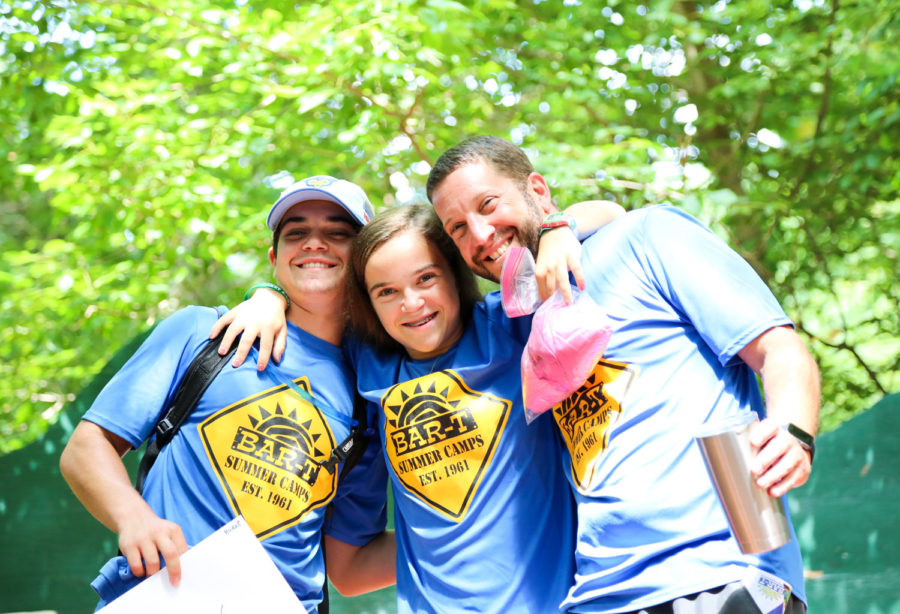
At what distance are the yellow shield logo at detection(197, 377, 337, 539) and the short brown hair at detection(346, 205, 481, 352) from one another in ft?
0.94

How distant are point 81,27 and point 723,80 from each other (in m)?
4.31

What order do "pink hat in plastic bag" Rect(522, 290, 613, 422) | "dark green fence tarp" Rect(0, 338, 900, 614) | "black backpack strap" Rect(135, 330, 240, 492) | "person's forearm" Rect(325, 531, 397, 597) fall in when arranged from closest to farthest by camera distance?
1. "pink hat in plastic bag" Rect(522, 290, 613, 422)
2. "black backpack strap" Rect(135, 330, 240, 492)
3. "person's forearm" Rect(325, 531, 397, 597)
4. "dark green fence tarp" Rect(0, 338, 900, 614)

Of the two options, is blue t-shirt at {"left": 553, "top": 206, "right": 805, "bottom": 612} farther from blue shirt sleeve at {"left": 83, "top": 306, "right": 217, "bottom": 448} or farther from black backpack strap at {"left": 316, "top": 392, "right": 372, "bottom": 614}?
blue shirt sleeve at {"left": 83, "top": 306, "right": 217, "bottom": 448}

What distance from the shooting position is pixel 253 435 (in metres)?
1.99

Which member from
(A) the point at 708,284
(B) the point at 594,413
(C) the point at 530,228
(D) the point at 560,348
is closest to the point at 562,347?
(D) the point at 560,348

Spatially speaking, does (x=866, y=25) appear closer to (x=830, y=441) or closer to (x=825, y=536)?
(x=830, y=441)

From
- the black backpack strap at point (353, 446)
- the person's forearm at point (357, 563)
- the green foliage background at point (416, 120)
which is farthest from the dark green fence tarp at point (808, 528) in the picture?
the black backpack strap at point (353, 446)

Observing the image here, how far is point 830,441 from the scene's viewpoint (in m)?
3.65

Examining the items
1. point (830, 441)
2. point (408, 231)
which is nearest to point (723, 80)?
point (830, 441)

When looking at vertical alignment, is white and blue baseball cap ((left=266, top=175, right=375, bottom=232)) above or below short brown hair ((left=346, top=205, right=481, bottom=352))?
above

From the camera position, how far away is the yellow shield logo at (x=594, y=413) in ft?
5.57

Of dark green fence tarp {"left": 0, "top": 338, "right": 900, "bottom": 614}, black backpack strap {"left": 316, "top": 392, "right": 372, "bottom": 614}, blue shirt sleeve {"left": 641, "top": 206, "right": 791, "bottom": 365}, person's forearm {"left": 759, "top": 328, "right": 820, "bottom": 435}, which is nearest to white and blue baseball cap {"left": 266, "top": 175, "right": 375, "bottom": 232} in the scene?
black backpack strap {"left": 316, "top": 392, "right": 372, "bottom": 614}

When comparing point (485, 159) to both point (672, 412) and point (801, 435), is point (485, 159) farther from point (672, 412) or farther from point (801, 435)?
point (801, 435)

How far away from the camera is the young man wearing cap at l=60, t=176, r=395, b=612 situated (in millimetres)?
1817
